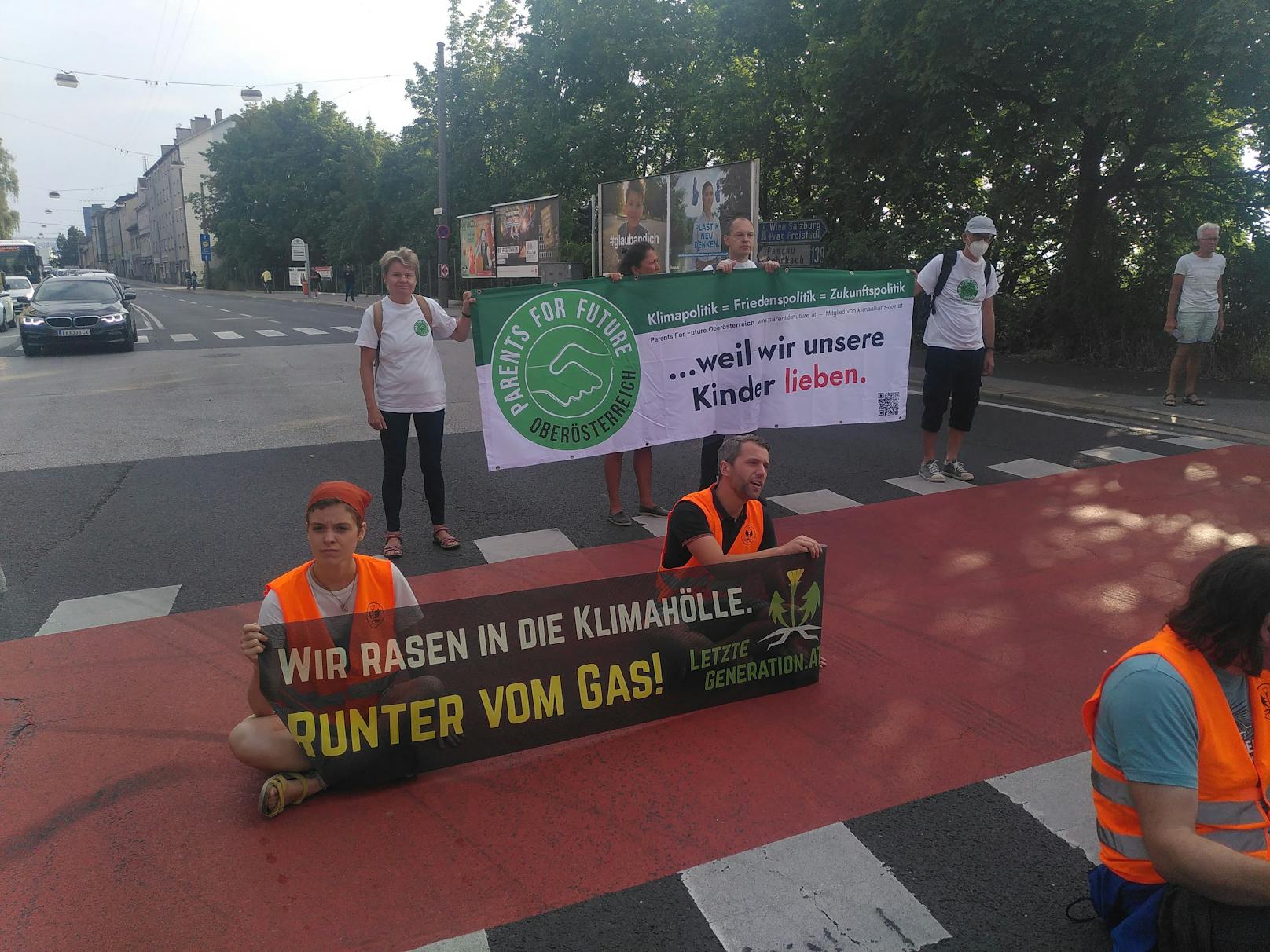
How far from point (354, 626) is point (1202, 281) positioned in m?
10.5

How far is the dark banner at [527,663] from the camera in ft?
10.6

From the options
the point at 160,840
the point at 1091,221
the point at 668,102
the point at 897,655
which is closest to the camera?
the point at 160,840

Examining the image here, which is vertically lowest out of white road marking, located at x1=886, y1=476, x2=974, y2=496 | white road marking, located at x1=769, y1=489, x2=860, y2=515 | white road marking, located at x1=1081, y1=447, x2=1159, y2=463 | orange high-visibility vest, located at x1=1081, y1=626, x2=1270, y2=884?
white road marking, located at x1=769, y1=489, x2=860, y2=515

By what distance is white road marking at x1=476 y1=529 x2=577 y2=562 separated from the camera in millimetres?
6023

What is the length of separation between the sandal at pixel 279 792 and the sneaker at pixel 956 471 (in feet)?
20.4

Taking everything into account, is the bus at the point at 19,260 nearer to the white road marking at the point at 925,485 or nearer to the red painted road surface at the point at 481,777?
the white road marking at the point at 925,485

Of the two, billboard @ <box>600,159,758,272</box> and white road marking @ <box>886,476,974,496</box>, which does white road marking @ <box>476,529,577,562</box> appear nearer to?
white road marking @ <box>886,476,974,496</box>

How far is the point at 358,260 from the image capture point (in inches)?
2157

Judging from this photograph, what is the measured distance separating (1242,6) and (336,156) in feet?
208

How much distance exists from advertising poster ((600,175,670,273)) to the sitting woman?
18.0 meters

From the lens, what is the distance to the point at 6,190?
65.2m

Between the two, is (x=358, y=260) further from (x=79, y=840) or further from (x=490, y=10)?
(x=79, y=840)

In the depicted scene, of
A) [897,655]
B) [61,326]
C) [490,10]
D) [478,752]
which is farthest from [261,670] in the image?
[490,10]

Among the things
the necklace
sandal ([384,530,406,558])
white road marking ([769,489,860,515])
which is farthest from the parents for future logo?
the necklace
